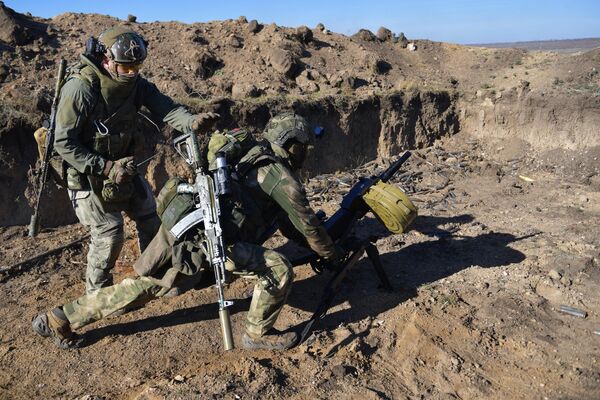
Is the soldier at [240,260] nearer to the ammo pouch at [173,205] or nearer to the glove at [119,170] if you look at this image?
the ammo pouch at [173,205]

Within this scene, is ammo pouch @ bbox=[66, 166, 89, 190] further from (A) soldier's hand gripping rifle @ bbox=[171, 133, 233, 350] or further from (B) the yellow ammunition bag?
(B) the yellow ammunition bag

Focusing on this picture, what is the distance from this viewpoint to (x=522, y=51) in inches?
522

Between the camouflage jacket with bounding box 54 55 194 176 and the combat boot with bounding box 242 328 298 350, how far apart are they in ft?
5.92

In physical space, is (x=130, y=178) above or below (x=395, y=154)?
above

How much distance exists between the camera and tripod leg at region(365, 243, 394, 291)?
16.3 feet

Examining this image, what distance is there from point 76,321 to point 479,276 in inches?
154

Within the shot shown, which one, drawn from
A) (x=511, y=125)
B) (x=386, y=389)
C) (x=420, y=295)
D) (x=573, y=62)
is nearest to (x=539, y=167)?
(x=511, y=125)

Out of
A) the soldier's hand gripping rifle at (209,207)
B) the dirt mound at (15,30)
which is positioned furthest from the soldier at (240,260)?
the dirt mound at (15,30)

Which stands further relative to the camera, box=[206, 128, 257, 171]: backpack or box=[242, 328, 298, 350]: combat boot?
box=[242, 328, 298, 350]: combat boot

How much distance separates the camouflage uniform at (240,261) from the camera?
4.05m

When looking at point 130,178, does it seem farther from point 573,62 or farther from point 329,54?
point 573,62

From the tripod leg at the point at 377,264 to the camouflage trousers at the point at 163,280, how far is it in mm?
1114

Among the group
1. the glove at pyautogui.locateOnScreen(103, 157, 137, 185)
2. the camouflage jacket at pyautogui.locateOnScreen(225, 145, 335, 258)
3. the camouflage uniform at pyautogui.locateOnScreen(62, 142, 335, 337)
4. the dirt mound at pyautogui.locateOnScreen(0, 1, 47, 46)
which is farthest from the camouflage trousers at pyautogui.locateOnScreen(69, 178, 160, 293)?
the dirt mound at pyautogui.locateOnScreen(0, 1, 47, 46)

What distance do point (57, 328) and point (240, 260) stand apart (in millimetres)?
1546
